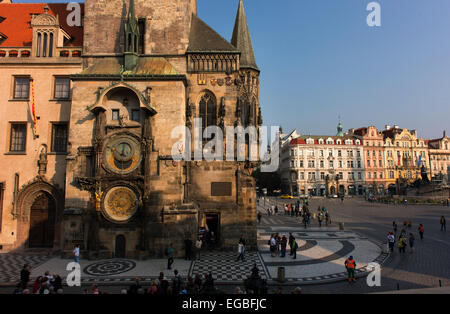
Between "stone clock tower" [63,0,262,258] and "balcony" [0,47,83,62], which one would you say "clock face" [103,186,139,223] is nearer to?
"stone clock tower" [63,0,262,258]

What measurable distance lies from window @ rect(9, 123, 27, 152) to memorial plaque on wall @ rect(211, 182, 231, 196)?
622 inches

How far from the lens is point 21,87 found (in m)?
23.0

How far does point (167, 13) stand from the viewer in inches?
883

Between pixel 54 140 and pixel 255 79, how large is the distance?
17566mm

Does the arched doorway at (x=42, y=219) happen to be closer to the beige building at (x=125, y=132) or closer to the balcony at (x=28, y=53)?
the beige building at (x=125, y=132)

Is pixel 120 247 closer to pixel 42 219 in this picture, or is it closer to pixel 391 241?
pixel 42 219

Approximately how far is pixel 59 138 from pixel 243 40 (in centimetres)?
1782

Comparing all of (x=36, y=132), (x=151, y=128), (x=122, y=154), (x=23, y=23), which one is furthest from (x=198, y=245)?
(x=23, y=23)

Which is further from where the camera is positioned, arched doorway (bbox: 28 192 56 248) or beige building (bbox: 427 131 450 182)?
beige building (bbox: 427 131 450 182)

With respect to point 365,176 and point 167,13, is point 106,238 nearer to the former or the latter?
point 167,13

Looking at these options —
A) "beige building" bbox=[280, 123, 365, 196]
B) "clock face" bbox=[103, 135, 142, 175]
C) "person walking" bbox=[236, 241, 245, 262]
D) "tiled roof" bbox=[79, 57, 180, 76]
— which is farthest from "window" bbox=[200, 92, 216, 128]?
"beige building" bbox=[280, 123, 365, 196]

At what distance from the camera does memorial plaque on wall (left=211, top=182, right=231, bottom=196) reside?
2162 centimetres

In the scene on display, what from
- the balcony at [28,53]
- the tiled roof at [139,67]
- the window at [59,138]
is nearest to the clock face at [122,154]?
the tiled roof at [139,67]
